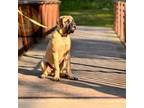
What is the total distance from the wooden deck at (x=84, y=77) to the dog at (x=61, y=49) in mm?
205

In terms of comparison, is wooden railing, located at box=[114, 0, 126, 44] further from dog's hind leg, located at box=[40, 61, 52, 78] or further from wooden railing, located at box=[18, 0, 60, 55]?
dog's hind leg, located at box=[40, 61, 52, 78]

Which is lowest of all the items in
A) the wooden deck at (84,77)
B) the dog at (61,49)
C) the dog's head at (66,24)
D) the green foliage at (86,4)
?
the green foliage at (86,4)

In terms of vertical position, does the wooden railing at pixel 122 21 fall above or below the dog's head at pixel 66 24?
below

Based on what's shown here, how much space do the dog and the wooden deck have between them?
21 centimetres


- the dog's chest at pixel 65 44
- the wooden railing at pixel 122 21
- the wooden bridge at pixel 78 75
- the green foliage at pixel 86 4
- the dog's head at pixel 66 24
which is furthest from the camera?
the green foliage at pixel 86 4

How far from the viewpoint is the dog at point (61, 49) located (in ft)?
26.8

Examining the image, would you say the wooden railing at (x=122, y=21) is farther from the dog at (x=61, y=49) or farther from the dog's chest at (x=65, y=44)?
the dog's chest at (x=65, y=44)

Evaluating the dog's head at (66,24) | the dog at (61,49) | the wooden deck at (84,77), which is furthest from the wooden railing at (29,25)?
the dog's head at (66,24)

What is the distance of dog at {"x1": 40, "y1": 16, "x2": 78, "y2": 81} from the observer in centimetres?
816

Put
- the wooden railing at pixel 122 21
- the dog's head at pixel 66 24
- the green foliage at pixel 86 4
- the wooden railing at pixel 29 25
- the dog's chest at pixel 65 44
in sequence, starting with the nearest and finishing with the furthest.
Answer: the dog's head at pixel 66 24 → the dog's chest at pixel 65 44 → the wooden railing at pixel 29 25 → the wooden railing at pixel 122 21 → the green foliage at pixel 86 4

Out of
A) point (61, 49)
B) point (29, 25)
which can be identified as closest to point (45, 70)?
point (61, 49)

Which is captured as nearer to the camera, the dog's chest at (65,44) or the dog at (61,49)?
the dog at (61,49)
